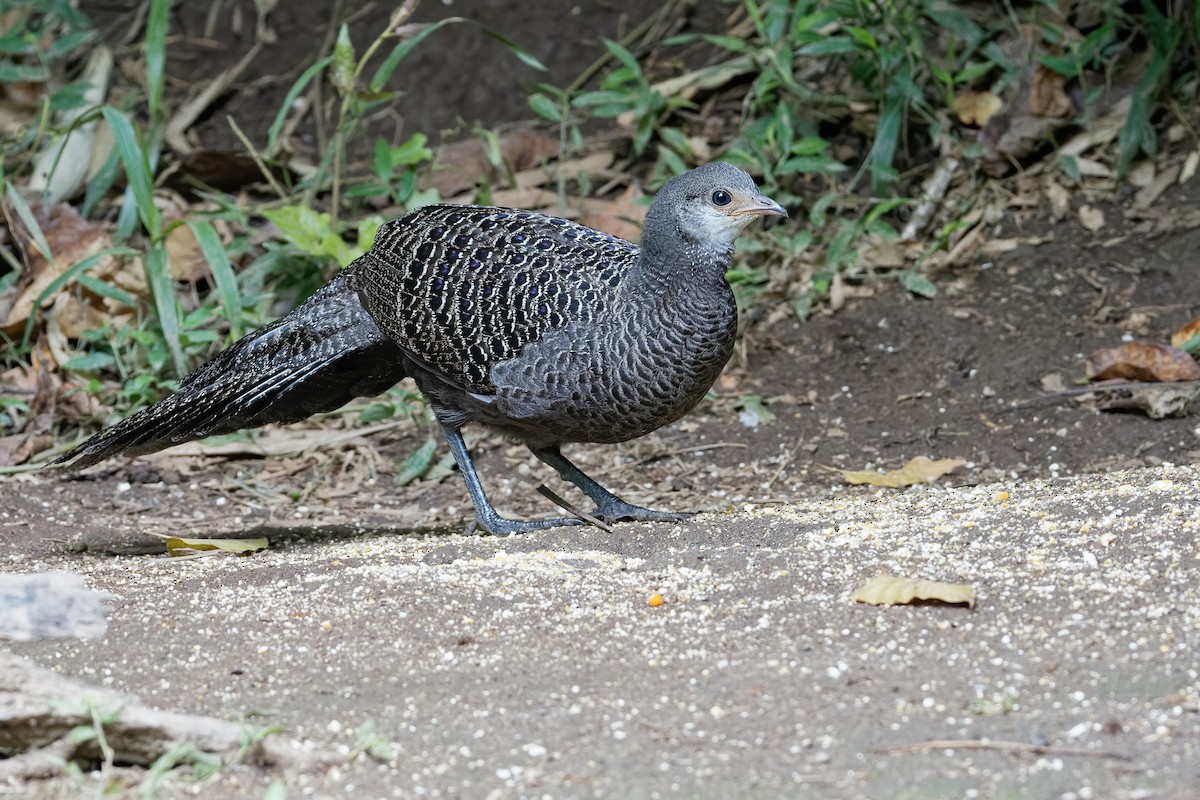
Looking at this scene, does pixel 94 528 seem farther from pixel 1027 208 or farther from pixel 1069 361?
pixel 1027 208

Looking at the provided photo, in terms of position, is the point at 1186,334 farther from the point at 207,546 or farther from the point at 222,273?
the point at 222,273

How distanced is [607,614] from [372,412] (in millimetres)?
3042

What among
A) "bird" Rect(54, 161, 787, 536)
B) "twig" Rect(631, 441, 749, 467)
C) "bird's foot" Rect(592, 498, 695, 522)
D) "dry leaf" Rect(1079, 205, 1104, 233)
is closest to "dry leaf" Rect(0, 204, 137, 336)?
"bird" Rect(54, 161, 787, 536)

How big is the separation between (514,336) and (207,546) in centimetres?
132

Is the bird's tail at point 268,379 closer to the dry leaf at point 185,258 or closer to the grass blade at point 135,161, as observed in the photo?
the grass blade at point 135,161

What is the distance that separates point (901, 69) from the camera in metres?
7.20

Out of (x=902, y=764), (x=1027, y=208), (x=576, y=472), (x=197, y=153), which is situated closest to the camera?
(x=902, y=764)

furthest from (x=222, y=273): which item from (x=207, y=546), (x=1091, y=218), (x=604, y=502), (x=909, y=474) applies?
(x=1091, y=218)

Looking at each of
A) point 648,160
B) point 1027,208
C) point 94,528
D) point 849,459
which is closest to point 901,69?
point 1027,208

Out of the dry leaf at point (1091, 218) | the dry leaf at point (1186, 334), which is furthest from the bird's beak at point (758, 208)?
the dry leaf at point (1091, 218)

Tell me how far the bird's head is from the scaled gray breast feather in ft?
0.84

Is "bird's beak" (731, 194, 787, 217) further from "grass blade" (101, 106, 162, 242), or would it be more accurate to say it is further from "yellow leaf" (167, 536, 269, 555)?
"grass blade" (101, 106, 162, 242)

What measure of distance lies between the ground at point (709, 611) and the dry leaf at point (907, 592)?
46 mm

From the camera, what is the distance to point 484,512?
5004mm
